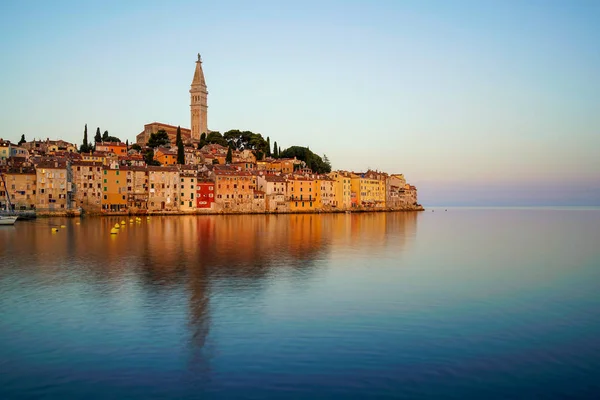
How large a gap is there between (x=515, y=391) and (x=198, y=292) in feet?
29.2

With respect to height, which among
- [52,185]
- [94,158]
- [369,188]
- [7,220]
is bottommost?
[7,220]

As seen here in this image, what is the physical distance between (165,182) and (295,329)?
180 ft

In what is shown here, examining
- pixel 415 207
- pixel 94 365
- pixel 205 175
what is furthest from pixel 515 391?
pixel 415 207

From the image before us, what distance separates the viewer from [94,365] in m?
7.89

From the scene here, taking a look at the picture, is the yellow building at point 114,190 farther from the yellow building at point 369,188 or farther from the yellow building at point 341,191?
the yellow building at point 369,188

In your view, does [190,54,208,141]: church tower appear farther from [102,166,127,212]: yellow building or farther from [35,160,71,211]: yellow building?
[35,160,71,211]: yellow building

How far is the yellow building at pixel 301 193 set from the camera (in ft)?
237

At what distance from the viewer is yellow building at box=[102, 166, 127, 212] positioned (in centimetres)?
5897

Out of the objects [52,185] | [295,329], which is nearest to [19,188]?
[52,185]

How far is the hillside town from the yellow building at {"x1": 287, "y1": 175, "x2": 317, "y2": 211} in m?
0.15

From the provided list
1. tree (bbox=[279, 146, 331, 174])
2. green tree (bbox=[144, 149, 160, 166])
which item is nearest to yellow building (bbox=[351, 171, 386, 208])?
tree (bbox=[279, 146, 331, 174])

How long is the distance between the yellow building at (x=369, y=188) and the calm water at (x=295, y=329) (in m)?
64.5

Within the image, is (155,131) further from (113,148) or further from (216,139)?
(113,148)

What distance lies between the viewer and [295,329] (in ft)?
32.9
